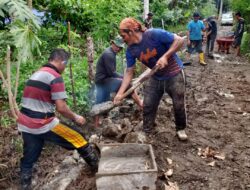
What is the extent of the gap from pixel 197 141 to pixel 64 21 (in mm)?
4692

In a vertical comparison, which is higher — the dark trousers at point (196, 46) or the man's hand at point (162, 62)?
the man's hand at point (162, 62)

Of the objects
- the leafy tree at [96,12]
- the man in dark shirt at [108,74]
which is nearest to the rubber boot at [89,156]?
the man in dark shirt at [108,74]

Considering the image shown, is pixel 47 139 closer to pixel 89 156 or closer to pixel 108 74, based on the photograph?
pixel 89 156

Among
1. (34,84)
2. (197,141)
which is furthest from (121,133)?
(34,84)

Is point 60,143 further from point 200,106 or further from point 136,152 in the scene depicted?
point 200,106

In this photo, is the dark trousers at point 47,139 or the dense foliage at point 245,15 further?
the dense foliage at point 245,15

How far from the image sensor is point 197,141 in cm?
532

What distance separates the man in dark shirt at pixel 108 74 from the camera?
589cm

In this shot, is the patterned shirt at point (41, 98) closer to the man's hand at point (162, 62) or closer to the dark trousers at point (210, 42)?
the man's hand at point (162, 62)

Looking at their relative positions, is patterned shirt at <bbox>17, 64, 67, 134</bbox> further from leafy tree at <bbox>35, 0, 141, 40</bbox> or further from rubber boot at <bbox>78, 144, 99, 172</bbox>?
leafy tree at <bbox>35, 0, 141, 40</bbox>

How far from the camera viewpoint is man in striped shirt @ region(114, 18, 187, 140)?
4.47 m

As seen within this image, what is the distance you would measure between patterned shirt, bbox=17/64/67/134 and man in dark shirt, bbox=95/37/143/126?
223 centimetres

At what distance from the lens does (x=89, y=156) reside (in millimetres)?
4176

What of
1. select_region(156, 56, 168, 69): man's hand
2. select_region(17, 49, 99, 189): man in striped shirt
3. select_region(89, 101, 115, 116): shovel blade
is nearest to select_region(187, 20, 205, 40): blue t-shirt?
select_region(89, 101, 115, 116): shovel blade
